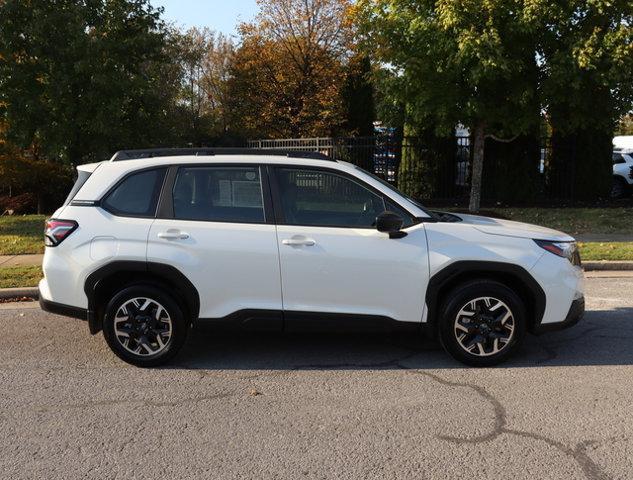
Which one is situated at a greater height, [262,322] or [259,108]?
[259,108]

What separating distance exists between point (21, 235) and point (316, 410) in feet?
32.3

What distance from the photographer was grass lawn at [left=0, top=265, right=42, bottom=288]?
7953 millimetres

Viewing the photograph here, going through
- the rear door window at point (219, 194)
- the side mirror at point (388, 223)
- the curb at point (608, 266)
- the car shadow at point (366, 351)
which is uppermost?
the rear door window at point (219, 194)

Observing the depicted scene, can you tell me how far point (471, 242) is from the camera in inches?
194

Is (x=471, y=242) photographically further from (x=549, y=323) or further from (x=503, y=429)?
(x=503, y=429)

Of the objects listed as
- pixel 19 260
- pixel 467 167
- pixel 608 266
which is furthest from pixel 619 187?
pixel 19 260

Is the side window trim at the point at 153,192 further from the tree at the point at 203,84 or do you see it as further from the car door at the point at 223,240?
the tree at the point at 203,84

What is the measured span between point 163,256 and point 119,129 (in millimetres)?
9479

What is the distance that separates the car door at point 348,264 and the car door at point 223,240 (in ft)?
0.46

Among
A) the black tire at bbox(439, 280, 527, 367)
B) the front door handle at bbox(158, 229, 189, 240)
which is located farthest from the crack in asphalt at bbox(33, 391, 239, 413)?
the black tire at bbox(439, 280, 527, 367)

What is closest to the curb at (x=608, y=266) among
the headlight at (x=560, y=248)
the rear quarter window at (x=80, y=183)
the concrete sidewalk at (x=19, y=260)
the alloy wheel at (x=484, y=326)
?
the headlight at (x=560, y=248)

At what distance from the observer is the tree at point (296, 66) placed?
27688mm

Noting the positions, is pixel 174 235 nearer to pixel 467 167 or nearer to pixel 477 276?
pixel 477 276

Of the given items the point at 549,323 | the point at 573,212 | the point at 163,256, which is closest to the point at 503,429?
the point at 549,323
